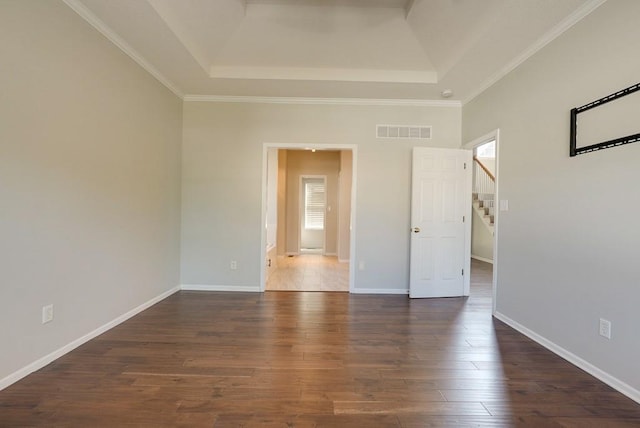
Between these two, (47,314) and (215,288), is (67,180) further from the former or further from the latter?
(215,288)

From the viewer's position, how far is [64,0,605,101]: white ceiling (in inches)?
95.7

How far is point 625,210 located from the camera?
1.93 m

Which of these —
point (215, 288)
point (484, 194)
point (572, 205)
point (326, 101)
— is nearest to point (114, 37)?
point (326, 101)

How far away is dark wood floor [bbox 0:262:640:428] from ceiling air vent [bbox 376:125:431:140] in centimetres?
251

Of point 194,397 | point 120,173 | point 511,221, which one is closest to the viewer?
point 194,397

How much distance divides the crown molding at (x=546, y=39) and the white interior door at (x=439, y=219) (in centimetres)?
95

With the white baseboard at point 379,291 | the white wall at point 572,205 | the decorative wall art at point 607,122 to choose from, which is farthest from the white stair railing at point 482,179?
the decorative wall art at point 607,122

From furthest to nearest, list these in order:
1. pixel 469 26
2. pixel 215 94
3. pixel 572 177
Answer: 1. pixel 215 94
2. pixel 469 26
3. pixel 572 177

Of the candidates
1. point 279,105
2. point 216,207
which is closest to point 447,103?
point 279,105

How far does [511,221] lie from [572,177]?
0.81 metres

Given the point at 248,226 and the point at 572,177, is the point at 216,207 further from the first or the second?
the point at 572,177

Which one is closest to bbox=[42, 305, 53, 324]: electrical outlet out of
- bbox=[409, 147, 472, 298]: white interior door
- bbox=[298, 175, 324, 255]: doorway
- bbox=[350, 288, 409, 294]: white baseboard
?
bbox=[350, 288, 409, 294]: white baseboard

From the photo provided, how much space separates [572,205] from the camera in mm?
2334

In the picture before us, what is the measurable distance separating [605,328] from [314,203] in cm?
701
